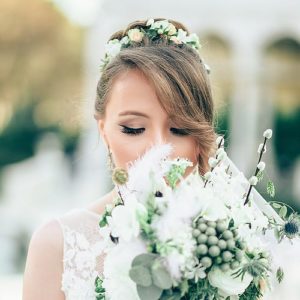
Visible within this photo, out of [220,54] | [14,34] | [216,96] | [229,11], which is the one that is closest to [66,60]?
[14,34]

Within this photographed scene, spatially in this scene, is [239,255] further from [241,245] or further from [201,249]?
[201,249]

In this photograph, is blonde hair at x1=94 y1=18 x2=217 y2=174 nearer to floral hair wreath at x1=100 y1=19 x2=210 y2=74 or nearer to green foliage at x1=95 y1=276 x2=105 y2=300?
floral hair wreath at x1=100 y1=19 x2=210 y2=74

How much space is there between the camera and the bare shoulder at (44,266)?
305cm

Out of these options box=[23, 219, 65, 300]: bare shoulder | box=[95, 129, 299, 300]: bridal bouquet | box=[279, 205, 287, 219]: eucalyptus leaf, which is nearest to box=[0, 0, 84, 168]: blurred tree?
box=[23, 219, 65, 300]: bare shoulder

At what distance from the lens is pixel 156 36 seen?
11.0ft

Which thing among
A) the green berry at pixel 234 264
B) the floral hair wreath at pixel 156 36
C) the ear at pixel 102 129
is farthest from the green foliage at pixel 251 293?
the floral hair wreath at pixel 156 36

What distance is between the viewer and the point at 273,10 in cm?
1947

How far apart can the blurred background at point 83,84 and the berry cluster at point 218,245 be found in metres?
8.51

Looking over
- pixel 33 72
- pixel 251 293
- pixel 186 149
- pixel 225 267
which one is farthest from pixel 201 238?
pixel 33 72

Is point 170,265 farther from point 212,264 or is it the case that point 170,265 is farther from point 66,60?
point 66,60

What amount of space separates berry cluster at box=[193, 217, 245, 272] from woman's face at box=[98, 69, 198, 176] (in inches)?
25.1

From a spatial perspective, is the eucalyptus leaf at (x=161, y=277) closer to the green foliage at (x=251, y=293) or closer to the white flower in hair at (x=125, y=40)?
the green foliage at (x=251, y=293)

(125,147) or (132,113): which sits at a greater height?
(132,113)

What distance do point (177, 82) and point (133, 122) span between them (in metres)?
0.24
